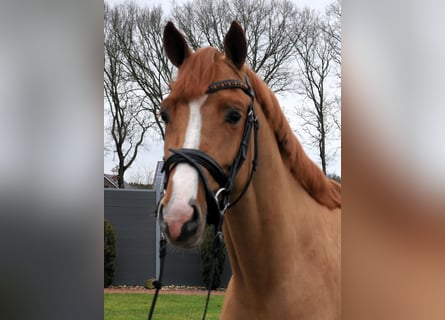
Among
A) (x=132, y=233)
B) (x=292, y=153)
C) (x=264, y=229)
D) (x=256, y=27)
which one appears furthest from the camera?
(x=132, y=233)

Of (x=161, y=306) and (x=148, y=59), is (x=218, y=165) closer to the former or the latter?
(x=148, y=59)

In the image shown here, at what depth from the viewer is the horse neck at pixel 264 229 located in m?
1.80

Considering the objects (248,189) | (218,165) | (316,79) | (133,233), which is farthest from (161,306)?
(218,165)

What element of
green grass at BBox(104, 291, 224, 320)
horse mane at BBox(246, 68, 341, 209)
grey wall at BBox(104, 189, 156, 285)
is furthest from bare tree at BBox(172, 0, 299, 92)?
green grass at BBox(104, 291, 224, 320)

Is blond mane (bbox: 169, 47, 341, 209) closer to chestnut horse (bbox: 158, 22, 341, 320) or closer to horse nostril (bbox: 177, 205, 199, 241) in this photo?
chestnut horse (bbox: 158, 22, 341, 320)

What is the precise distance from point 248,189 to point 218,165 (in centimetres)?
28

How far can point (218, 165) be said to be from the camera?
5.05 feet

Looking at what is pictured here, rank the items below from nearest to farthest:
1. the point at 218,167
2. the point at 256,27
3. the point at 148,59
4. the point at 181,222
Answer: the point at 181,222, the point at 218,167, the point at 256,27, the point at 148,59

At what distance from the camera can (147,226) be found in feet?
11.0

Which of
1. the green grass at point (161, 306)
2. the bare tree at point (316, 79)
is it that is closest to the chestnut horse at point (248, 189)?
the bare tree at point (316, 79)

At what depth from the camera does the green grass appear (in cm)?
298
